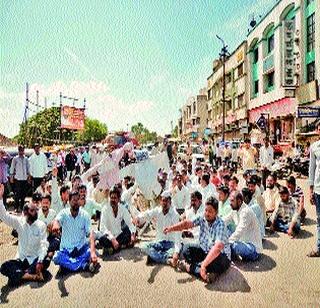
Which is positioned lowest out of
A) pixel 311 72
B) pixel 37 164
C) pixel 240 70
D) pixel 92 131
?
pixel 37 164

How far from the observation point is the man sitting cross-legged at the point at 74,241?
6.30m

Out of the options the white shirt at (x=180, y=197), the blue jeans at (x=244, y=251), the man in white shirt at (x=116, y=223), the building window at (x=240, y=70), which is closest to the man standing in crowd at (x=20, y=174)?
the white shirt at (x=180, y=197)

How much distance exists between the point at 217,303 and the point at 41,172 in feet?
27.2

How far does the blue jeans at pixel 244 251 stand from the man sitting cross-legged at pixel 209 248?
0.37 meters

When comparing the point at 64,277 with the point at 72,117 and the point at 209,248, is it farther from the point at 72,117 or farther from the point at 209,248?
the point at 72,117

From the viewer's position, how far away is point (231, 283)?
573 cm

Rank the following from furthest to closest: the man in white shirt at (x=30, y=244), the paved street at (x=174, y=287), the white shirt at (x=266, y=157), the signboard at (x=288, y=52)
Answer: the signboard at (x=288, y=52), the white shirt at (x=266, y=157), the man in white shirt at (x=30, y=244), the paved street at (x=174, y=287)

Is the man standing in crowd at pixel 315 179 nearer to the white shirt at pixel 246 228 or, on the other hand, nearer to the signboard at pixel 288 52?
the white shirt at pixel 246 228

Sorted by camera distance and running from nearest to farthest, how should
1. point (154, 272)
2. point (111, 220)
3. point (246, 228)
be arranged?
point (154, 272) < point (246, 228) < point (111, 220)

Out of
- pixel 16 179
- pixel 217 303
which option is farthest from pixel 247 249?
pixel 16 179

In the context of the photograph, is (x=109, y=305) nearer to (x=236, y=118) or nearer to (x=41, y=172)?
(x=41, y=172)

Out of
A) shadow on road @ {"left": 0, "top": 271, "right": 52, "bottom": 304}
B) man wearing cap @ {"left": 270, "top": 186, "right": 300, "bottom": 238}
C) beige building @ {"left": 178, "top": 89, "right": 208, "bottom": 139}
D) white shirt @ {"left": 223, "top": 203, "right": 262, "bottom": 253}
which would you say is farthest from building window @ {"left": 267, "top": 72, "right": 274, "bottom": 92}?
beige building @ {"left": 178, "top": 89, "right": 208, "bottom": 139}

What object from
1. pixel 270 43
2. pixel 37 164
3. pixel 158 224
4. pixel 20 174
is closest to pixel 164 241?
pixel 158 224

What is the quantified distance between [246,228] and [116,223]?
2.30m
